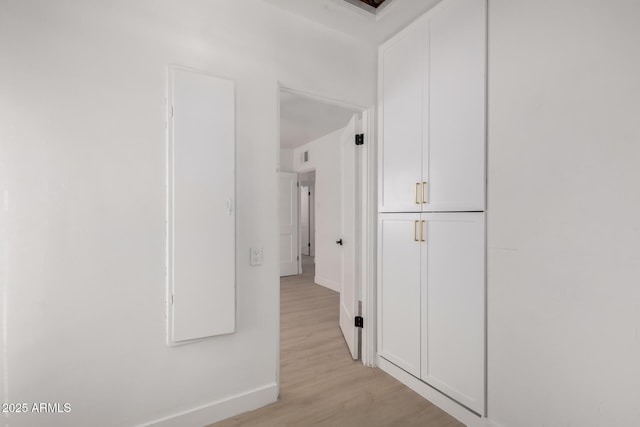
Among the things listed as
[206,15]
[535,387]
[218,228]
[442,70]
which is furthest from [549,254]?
[206,15]

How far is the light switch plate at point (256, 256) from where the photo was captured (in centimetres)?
196

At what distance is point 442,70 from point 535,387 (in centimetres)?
192

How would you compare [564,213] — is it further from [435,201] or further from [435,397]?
[435,397]

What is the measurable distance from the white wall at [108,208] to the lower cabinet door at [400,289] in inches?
40.2

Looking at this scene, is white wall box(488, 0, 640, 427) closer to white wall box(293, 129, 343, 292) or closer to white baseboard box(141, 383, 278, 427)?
white baseboard box(141, 383, 278, 427)

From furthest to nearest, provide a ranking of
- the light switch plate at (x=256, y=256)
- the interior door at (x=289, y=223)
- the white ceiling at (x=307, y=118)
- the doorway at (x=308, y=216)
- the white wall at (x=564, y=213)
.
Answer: the doorway at (x=308, y=216) → the interior door at (x=289, y=223) → the white ceiling at (x=307, y=118) → the light switch plate at (x=256, y=256) → the white wall at (x=564, y=213)

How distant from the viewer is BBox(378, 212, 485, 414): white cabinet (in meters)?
1.75

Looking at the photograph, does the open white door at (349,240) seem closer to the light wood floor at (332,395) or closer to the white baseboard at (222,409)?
the light wood floor at (332,395)

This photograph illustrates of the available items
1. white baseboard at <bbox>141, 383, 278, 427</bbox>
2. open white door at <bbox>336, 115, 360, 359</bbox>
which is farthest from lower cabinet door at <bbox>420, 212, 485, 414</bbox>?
white baseboard at <bbox>141, 383, 278, 427</bbox>

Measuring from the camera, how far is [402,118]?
89.0 inches

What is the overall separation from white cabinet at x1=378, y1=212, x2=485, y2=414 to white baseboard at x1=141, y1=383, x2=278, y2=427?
1.01 meters

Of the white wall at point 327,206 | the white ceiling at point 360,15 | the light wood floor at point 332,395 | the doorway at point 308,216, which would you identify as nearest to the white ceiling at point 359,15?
the white ceiling at point 360,15

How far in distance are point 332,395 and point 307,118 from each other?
12.2 ft

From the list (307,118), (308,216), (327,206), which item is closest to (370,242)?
(307,118)
